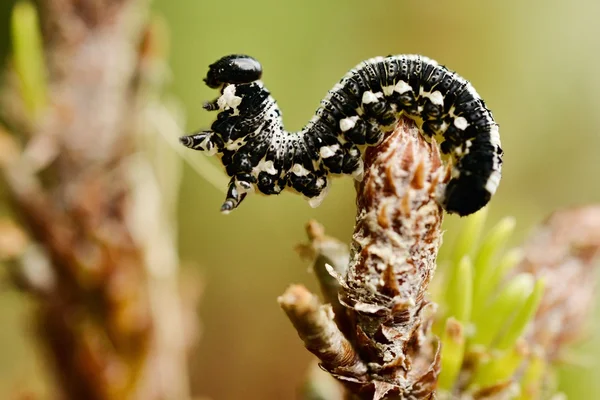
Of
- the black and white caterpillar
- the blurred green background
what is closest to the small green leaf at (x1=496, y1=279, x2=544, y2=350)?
the black and white caterpillar

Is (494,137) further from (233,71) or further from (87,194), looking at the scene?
(87,194)

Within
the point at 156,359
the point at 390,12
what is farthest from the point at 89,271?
the point at 390,12

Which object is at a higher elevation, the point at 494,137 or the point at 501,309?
the point at 494,137

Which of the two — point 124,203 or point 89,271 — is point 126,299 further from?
point 124,203

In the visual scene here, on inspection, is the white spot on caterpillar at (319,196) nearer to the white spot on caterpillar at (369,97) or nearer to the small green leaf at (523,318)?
the white spot on caterpillar at (369,97)

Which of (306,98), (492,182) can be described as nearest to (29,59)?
(492,182)

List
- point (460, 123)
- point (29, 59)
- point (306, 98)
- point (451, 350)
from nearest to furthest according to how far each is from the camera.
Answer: point (451, 350) < point (460, 123) < point (29, 59) < point (306, 98)
